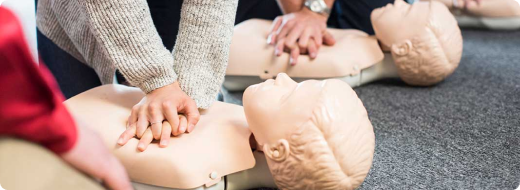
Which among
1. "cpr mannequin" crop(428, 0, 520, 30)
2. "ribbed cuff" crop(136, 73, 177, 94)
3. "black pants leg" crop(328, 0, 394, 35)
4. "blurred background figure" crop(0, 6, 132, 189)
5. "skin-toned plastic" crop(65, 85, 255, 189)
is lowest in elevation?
"cpr mannequin" crop(428, 0, 520, 30)

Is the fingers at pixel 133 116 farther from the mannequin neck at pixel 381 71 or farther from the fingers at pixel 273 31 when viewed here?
the mannequin neck at pixel 381 71

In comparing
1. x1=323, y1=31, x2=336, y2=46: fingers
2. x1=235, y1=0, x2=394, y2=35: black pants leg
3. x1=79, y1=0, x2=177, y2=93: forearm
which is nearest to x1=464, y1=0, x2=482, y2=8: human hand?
x1=235, y1=0, x2=394, y2=35: black pants leg

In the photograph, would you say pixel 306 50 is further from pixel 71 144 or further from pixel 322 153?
pixel 71 144

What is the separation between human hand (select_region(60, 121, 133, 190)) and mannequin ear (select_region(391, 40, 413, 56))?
2.47 ft

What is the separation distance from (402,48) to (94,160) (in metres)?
0.80

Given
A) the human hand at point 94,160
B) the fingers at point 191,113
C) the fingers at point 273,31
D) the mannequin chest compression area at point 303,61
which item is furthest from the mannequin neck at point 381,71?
the human hand at point 94,160

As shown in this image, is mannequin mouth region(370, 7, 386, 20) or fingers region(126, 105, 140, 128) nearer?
fingers region(126, 105, 140, 128)

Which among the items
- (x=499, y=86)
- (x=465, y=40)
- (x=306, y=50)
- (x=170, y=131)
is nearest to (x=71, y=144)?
(x=170, y=131)

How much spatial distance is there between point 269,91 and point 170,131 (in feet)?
0.51

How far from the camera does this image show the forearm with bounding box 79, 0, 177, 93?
2.62 feet

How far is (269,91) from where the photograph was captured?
0.73 m

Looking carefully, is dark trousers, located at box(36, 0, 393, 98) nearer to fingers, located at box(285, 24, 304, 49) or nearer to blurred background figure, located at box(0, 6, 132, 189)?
fingers, located at box(285, 24, 304, 49)

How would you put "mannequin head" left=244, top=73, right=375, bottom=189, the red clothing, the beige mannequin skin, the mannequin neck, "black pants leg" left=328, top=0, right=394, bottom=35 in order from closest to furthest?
1. the red clothing
2. "mannequin head" left=244, top=73, right=375, bottom=189
3. the mannequin neck
4. "black pants leg" left=328, top=0, right=394, bottom=35
5. the beige mannequin skin

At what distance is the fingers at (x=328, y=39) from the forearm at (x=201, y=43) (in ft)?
1.07
